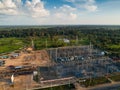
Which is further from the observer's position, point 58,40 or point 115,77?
point 58,40

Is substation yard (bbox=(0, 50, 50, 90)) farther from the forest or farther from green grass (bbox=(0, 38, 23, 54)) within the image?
the forest

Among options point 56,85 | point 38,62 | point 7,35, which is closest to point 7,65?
Result: point 38,62

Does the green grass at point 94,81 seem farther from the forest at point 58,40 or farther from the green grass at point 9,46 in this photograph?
the green grass at point 9,46

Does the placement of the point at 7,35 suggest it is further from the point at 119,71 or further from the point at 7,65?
the point at 119,71

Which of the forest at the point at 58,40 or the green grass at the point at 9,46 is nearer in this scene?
the green grass at the point at 9,46

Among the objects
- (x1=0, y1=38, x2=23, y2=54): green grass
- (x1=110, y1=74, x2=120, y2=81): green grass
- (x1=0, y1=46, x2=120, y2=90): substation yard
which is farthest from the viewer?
(x1=0, y1=38, x2=23, y2=54): green grass

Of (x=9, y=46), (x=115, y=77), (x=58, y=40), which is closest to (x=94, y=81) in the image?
(x=115, y=77)

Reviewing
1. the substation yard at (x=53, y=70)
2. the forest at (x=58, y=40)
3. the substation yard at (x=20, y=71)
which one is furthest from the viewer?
the forest at (x=58, y=40)

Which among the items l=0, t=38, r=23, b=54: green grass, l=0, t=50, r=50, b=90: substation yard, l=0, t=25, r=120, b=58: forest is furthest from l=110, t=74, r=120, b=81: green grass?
l=0, t=38, r=23, b=54: green grass

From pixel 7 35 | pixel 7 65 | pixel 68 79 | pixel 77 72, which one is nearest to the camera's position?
pixel 68 79

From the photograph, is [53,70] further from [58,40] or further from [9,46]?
[58,40]

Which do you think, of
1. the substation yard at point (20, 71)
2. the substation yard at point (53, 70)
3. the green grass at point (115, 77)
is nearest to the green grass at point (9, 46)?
the substation yard at point (20, 71)
